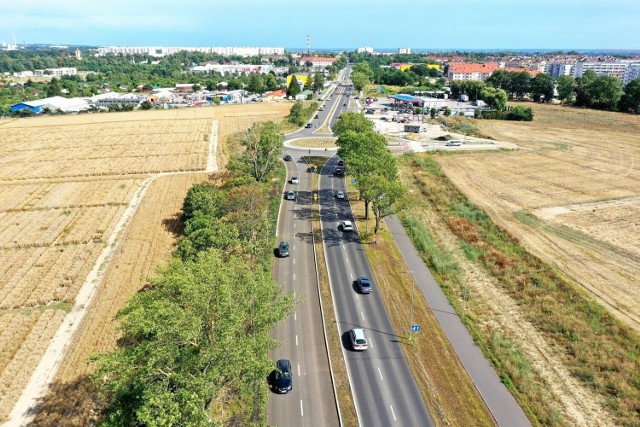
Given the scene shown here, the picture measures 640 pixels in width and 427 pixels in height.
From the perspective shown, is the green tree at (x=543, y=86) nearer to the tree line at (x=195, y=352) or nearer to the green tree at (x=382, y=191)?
the green tree at (x=382, y=191)

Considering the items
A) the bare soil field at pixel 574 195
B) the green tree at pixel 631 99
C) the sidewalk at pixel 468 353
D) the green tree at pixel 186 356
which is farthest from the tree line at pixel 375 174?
the green tree at pixel 631 99

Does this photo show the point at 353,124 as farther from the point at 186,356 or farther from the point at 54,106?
the point at 54,106

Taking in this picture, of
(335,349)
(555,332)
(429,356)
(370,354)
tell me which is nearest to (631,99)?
(555,332)

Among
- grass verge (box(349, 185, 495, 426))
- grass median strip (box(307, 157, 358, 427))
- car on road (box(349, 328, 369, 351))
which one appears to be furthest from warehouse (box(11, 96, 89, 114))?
car on road (box(349, 328, 369, 351))

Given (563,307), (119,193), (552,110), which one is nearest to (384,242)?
(563,307)

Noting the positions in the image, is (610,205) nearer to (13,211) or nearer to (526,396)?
(526,396)

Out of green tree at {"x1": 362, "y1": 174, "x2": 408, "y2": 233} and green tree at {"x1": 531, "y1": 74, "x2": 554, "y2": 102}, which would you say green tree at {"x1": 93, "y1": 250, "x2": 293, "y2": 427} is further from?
green tree at {"x1": 531, "y1": 74, "x2": 554, "y2": 102}
